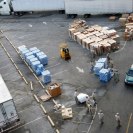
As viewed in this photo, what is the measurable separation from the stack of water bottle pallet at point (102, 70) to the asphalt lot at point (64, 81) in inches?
22.5

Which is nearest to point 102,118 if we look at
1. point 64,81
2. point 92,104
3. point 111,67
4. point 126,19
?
point 92,104

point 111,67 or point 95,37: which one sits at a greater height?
point 95,37

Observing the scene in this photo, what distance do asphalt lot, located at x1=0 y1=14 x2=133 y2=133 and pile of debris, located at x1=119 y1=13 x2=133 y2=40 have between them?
861mm

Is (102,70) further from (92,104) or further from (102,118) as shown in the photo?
(102,118)

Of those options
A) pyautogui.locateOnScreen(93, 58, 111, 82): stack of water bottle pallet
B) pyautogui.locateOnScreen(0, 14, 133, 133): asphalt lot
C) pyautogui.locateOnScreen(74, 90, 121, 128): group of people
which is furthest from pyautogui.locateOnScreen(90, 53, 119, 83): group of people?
pyautogui.locateOnScreen(74, 90, 121, 128): group of people

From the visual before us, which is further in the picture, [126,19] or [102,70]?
[126,19]

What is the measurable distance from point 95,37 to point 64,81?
31.1 feet

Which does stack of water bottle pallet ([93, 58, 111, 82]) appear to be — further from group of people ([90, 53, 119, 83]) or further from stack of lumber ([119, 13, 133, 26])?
stack of lumber ([119, 13, 133, 26])

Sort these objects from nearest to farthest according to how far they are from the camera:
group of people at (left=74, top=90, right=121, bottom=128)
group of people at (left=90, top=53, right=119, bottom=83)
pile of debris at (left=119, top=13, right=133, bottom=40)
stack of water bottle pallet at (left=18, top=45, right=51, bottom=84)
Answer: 1. group of people at (left=74, top=90, right=121, bottom=128)
2. group of people at (left=90, top=53, right=119, bottom=83)
3. stack of water bottle pallet at (left=18, top=45, right=51, bottom=84)
4. pile of debris at (left=119, top=13, right=133, bottom=40)

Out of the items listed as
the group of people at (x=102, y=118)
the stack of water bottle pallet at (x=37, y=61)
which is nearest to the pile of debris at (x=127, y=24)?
the stack of water bottle pallet at (x=37, y=61)

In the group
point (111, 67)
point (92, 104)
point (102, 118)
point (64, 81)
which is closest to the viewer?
point (102, 118)

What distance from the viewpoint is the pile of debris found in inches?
1573

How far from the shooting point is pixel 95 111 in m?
27.6

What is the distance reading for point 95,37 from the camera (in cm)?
4022
